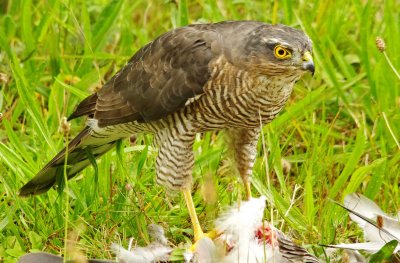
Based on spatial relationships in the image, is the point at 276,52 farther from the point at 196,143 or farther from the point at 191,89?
the point at 196,143

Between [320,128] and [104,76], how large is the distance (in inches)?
66.5

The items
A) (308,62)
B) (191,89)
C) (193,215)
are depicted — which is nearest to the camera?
(308,62)

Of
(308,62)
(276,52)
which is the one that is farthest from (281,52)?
(308,62)

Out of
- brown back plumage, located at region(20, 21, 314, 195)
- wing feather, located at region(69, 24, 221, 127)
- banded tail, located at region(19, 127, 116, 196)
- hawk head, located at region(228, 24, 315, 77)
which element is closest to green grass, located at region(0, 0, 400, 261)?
banded tail, located at region(19, 127, 116, 196)

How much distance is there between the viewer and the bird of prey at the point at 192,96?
4.91 metres

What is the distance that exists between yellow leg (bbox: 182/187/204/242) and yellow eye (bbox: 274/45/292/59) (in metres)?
0.92

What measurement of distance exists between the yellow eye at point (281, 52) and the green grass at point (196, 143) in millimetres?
496

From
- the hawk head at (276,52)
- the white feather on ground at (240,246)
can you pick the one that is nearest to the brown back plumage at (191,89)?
the hawk head at (276,52)

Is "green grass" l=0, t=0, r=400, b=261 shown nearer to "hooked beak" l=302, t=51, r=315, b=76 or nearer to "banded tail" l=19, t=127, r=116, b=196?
"banded tail" l=19, t=127, r=116, b=196

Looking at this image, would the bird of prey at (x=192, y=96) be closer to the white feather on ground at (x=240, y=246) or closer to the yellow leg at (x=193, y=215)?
the yellow leg at (x=193, y=215)

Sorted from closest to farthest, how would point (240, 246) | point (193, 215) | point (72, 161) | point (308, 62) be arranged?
point (240, 246) < point (308, 62) < point (193, 215) < point (72, 161)

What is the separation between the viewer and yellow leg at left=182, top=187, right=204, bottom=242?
16.6 ft

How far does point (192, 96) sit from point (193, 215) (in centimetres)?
64

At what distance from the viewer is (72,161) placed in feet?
18.2
